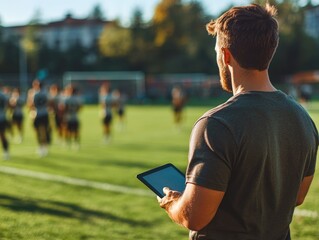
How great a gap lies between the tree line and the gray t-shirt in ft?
191

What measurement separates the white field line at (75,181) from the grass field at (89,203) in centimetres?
11

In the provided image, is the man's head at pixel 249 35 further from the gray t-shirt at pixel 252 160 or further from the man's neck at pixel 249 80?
the gray t-shirt at pixel 252 160

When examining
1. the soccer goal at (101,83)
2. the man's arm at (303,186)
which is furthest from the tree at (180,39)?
the man's arm at (303,186)

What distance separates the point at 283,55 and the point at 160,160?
5367 centimetres

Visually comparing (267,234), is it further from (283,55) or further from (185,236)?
(283,55)

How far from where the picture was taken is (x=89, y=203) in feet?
25.8

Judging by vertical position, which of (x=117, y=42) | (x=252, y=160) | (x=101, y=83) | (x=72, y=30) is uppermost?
(x=72, y=30)

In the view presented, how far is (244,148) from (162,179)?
656 mm

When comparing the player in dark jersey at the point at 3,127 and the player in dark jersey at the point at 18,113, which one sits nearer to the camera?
the player in dark jersey at the point at 3,127

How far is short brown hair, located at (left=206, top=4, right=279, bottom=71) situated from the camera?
6.93ft

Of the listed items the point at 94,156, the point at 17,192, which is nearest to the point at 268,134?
the point at 17,192

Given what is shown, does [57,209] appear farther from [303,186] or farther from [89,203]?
[303,186]

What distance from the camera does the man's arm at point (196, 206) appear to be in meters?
2.07

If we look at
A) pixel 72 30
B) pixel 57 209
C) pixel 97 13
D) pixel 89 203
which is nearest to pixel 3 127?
pixel 89 203
